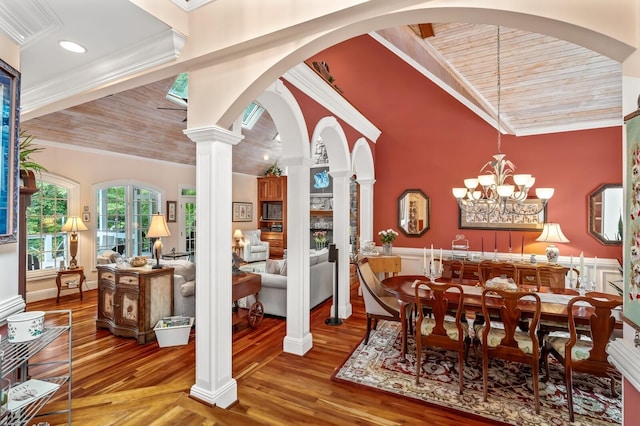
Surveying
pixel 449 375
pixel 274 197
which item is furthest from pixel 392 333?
pixel 274 197

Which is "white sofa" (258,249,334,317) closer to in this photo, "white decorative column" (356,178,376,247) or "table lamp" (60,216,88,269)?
"white decorative column" (356,178,376,247)

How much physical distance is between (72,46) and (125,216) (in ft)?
17.4

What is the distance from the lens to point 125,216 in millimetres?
6668

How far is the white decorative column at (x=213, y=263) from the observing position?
2.24 m

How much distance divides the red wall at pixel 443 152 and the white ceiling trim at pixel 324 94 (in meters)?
0.29

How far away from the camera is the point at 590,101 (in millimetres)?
3680

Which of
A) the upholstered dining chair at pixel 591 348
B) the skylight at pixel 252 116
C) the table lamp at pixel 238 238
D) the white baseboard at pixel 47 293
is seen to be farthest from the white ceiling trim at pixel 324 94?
the white baseboard at pixel 47 293

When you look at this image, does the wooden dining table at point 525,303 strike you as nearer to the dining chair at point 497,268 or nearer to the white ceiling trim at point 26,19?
the dining chair at point 497,268

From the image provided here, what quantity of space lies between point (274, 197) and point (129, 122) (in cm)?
471

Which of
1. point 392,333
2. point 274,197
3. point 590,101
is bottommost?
point 392,333

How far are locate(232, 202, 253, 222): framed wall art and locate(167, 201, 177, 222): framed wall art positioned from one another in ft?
5.86

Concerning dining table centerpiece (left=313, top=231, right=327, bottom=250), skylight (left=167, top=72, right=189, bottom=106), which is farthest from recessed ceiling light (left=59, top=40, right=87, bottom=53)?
dining table centerpiece (left=313, top=231, right=327, bottom=250)

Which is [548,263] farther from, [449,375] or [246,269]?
[246,269]

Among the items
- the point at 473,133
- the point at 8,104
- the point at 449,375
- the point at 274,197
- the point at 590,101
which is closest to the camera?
the point at 8,104
